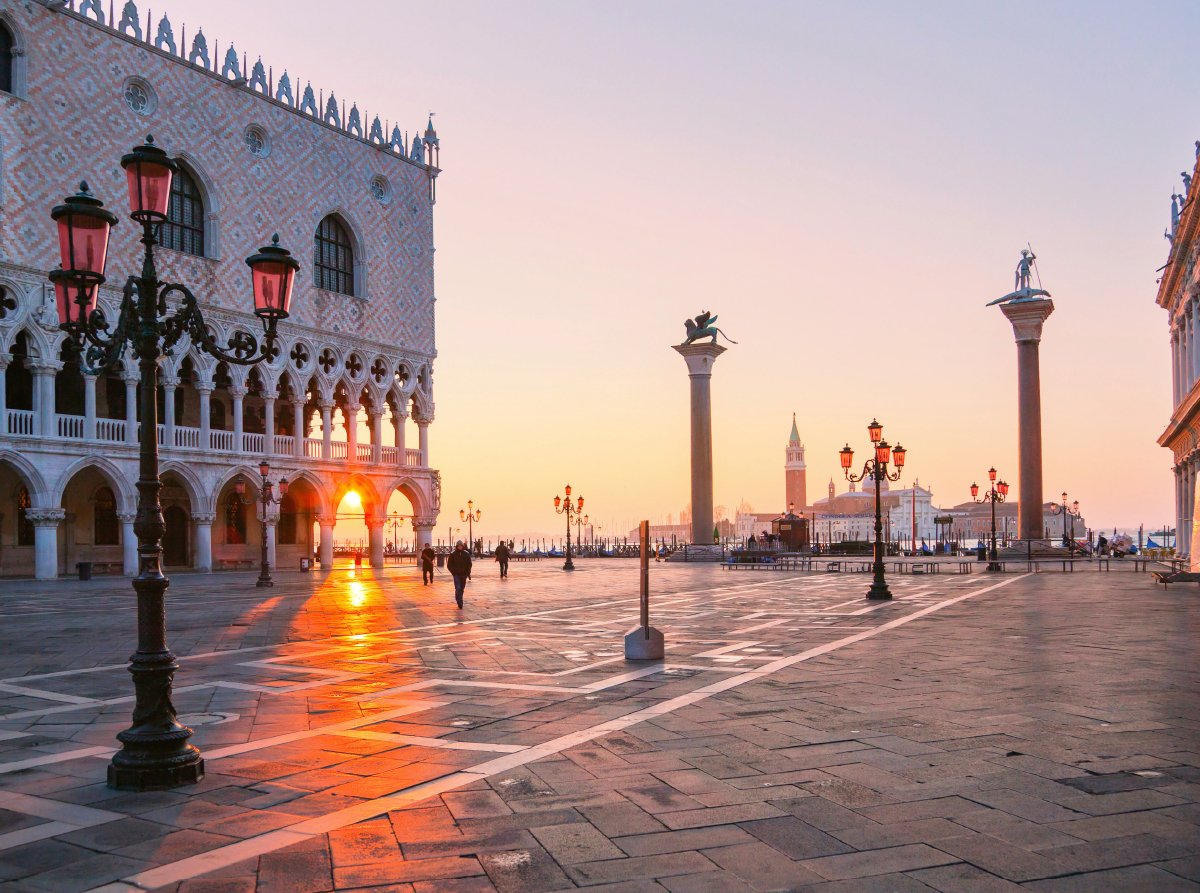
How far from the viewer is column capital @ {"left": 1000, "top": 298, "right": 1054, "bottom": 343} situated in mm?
37062

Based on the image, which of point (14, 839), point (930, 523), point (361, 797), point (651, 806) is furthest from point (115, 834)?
point (930, 523)

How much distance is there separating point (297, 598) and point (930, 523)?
16971 cm

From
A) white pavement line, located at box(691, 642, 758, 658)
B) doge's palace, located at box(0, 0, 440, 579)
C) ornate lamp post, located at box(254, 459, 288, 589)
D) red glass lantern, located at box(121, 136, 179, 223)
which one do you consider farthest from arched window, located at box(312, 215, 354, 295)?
red glass lantern, located at box(121, 136, 179, 223)

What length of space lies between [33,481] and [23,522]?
3.47 m

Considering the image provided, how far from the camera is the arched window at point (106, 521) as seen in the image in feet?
112

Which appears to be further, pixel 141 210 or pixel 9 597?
pixel 9 597

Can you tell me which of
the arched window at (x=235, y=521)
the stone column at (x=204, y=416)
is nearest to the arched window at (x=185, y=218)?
the stone column at (x=204, y=416)

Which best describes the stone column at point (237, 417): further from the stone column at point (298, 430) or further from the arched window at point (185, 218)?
the arched window at point (185, 218)

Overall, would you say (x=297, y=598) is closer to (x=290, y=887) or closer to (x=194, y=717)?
(x=194, y=717)

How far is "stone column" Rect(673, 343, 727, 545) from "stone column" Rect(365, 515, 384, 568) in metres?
13.9

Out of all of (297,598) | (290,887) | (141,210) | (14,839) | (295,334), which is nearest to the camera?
(290,887)

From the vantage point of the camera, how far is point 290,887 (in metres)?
3.65

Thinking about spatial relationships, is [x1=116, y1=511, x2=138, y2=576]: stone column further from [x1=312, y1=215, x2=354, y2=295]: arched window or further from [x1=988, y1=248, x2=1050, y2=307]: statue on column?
[x1=988, y1=248, x2=1050, y2=307]: statue on column

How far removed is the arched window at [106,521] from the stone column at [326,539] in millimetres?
7669
